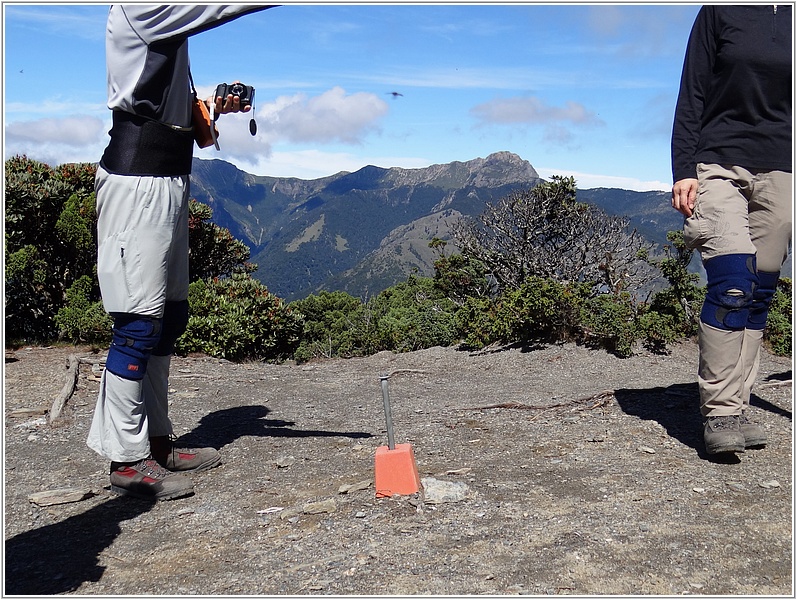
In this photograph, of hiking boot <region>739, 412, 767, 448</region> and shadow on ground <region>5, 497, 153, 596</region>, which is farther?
hiking boot <region>739, 412, 767, 448</region>

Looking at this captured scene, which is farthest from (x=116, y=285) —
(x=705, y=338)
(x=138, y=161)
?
(x=705, y=338)

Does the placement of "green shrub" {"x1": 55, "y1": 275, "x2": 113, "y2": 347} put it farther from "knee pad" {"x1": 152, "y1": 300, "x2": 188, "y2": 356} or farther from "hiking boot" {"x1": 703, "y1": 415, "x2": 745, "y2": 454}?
"hiking boot" {"x1": 703, "y1": 415, "x2": 745, "y2": 454}

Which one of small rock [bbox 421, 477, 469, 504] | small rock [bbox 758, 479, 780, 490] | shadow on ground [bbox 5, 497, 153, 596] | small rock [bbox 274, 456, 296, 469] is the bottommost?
shadow on ground [bbox 5, 497, 153, 596]

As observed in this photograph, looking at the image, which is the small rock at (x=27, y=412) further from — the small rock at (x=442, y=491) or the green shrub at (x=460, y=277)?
the green shrub at (x=460, y=277)

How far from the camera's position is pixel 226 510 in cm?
291

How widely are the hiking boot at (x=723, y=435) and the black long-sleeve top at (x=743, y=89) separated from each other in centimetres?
109

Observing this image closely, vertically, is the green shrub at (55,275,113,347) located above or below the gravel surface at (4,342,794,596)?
above

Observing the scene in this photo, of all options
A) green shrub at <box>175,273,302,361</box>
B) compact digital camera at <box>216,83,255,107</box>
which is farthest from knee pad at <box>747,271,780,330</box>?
green shrub at <box>175,273,302,361</box>

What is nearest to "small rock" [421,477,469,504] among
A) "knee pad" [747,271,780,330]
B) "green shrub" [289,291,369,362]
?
"knee pad" [747,271,780,330]

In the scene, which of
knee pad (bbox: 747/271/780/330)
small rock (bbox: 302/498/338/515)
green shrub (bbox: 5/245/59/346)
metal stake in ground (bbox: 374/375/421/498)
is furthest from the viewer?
green shrub (bbox: 5/245/59/346)

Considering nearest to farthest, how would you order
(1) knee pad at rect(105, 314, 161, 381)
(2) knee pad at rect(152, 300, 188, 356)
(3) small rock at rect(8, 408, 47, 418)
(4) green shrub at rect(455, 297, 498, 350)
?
(1) knee pad at rect(105, 314, 161, 381), (2) knee pad at rect(152, 300, 188, 356), (3) small rock at rect(8, 408, 47, 418), (4) green shrub at rect(455, 297, 498, 350)

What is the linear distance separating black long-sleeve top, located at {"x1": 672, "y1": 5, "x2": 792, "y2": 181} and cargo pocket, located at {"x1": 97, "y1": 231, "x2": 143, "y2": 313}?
2.39m

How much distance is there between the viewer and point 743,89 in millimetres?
3264

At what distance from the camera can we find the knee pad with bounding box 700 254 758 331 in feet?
10.5
